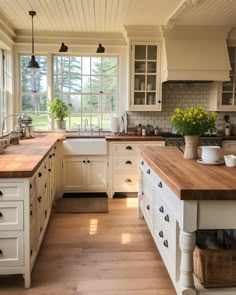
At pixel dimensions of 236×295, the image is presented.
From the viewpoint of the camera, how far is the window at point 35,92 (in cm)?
568

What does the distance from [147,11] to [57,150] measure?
2324mm

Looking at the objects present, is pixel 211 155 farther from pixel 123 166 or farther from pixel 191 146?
pixel 123 166

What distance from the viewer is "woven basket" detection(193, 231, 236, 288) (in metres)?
2.12

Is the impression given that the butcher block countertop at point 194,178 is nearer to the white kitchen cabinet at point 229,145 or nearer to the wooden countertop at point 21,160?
the wooden countertop at point 21,160

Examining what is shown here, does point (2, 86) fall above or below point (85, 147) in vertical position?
above

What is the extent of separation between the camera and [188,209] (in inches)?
77.6

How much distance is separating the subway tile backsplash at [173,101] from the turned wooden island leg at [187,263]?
386 centimetres

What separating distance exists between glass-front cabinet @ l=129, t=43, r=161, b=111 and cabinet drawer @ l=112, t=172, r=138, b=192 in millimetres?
1061

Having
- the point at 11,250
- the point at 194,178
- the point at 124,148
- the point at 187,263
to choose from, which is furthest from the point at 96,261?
the point at 124,148

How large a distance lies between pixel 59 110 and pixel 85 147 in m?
0.91

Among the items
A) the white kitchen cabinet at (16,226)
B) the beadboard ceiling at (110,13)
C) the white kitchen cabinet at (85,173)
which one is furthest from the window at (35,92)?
the white kitchen cabinet at (16,226)

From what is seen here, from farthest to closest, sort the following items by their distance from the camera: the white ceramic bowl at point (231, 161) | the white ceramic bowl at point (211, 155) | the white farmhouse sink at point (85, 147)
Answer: the white farmhouse sink at point (85, 147) < the white ceramic bowl at point (211, 155) < the white ceramic bowl at point (231, 161)

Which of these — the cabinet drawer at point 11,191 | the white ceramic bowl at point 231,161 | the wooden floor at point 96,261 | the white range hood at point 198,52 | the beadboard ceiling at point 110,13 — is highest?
the beadboard ceiling at point 110,13

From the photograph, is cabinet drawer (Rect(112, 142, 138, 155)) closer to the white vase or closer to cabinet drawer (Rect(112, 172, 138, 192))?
cabinet drawer (Rect(112, 172, 138, 192))
